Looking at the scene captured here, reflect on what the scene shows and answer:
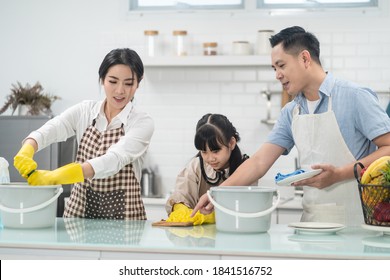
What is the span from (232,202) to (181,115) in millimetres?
3171

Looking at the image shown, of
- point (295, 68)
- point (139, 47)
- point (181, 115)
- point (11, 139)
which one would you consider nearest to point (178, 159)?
point (181, 115)

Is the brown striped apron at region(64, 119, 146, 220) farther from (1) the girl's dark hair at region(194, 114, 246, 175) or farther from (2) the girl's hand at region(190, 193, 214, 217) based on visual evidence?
(2) the girl's hand at region(190, 193, 214, 217)

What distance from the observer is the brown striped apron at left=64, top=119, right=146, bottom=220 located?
320cm

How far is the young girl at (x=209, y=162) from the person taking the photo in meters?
3.23

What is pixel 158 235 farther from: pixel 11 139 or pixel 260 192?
pixel 11 139

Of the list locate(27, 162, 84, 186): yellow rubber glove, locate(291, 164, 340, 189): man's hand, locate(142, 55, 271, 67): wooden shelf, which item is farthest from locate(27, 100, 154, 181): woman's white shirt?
locate(142, 55, 271, 67): wooden shelf

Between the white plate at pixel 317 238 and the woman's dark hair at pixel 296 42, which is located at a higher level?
the woman's dark hair at pixel 296 42

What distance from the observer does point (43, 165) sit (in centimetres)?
505

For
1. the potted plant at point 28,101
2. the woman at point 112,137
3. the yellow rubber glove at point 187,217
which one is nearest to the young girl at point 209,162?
the yellow rubber glove at point 187,217

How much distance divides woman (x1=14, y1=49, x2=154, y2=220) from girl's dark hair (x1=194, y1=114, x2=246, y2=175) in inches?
9.8

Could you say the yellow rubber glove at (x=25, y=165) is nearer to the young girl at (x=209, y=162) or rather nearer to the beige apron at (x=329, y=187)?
the young girl at (x=209, y=162)

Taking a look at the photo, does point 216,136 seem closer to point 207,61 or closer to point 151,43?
point 207,61

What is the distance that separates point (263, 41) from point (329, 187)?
2.49 meters

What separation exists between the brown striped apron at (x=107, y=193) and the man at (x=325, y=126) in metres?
0.48
